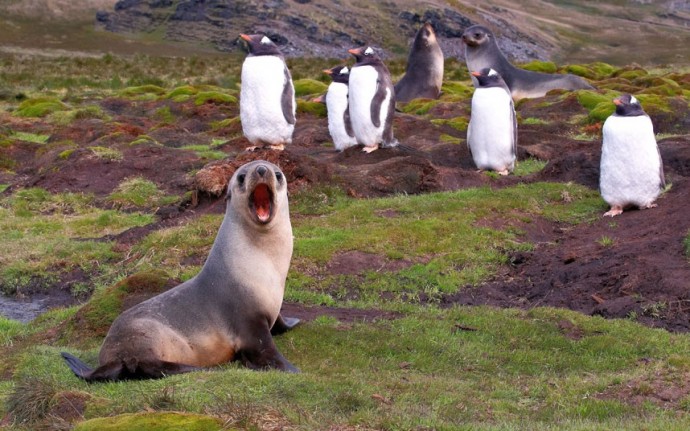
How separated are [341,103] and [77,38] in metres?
84.9

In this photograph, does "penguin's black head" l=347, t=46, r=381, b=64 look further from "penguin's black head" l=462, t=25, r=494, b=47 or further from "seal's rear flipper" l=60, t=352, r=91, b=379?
"seal's rear flipper" l=60, t=352, r=91, b=379

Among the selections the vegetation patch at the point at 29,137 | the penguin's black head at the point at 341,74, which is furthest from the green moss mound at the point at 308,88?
the penguin's black head at the point at 341,74

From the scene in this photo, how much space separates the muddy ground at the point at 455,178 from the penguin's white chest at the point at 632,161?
32 centimetres

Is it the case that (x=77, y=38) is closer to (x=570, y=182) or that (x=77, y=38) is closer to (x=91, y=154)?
(x=91, y=154)

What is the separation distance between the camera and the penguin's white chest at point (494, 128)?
19516mm

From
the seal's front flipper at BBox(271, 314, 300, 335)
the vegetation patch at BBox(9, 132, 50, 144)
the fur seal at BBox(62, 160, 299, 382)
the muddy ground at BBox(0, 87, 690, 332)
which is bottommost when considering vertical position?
the vegetation patch at BBox(9, 132, 50, 144)

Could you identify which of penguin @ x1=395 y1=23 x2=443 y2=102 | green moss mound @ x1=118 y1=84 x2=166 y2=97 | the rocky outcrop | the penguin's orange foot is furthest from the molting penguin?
the rocky outcrop

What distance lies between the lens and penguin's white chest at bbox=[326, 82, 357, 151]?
21.3 meters

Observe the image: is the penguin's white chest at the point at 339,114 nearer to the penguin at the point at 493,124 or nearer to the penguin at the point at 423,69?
the penguin at the point at 493,124

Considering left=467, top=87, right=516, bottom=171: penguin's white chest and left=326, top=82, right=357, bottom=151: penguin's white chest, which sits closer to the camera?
left=467, top=87, right=516, bottom=171: penguin's white chest

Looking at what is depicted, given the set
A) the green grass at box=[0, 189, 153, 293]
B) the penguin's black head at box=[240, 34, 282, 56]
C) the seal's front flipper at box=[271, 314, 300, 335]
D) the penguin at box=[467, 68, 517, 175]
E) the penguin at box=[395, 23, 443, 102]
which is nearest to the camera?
the seal's front flipper at box=[271, 314, 300, 335]

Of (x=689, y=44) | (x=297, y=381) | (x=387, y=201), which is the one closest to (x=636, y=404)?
(x=297, y=381)

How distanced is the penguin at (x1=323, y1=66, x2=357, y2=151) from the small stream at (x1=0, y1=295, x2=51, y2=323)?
8.90 meters

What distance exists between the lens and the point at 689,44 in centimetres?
11088
